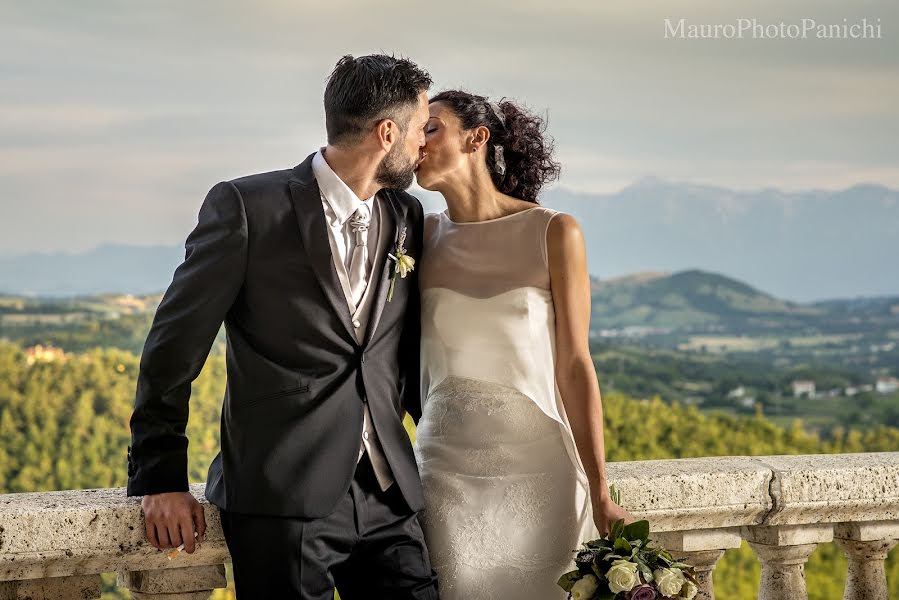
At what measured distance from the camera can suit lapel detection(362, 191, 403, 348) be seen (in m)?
2.18

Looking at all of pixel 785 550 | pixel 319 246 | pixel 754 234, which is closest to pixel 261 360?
pixel 319 246

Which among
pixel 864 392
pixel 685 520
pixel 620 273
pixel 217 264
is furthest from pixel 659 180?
pixel 217 264

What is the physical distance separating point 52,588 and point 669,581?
1266mm

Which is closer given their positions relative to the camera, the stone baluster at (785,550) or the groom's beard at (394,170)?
the groom's beard at (394,170)

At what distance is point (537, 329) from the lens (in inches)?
96.0

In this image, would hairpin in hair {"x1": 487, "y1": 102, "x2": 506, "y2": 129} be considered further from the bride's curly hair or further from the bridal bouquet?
the bridal bouquet

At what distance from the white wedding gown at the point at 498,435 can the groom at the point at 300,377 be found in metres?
0.17

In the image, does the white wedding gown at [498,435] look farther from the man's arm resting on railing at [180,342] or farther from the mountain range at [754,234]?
the mountain range at [754,234]

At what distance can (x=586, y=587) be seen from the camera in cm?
218

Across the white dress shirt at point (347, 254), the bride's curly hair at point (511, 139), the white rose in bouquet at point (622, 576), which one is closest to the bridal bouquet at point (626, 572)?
the white rose in bouquet at point (622, 576)

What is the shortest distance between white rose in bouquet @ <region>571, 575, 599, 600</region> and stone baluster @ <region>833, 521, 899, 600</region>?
0.92 metres

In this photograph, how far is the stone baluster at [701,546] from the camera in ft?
8.62

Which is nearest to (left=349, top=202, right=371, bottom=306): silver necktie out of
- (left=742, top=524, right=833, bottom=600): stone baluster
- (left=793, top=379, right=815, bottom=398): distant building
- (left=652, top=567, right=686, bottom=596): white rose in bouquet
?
(left=652, top=567, right=686, bottom=596): white rose in bouquet

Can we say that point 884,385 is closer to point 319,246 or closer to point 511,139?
point 511,139
